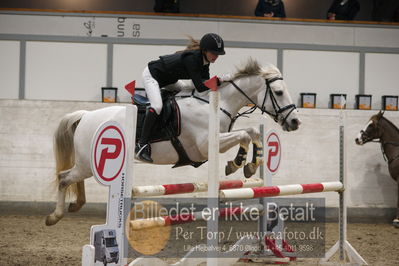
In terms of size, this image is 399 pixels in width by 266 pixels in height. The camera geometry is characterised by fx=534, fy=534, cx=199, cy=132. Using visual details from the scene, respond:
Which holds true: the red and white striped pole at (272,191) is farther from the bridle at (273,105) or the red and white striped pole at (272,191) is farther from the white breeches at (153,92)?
the white breeches at (153,92)

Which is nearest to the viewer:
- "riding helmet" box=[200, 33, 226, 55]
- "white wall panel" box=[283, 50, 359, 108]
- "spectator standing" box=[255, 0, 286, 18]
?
"riding helmet" box=[200, 33, 226, 55]

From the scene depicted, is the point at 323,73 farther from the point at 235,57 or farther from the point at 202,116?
the point at 202,116

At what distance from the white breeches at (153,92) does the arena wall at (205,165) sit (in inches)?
115

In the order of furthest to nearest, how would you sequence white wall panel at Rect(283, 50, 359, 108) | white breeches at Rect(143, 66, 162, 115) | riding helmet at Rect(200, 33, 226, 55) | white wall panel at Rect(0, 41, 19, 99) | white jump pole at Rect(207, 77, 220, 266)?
white wall panel at Rect(283, 50, 359, 108), white wall panel at Rect(0, 41, 19, 99), white breeches at Rect(143, 66, 162, 115), riding helmet at Rect(200, 33, 226, 55), white jump pole at Rect(207, 77, 220, 266)

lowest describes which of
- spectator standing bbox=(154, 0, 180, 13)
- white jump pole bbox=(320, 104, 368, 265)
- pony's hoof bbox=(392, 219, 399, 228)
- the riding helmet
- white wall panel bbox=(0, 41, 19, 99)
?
pony's hoof bbox=(392, 219, 399, 228)

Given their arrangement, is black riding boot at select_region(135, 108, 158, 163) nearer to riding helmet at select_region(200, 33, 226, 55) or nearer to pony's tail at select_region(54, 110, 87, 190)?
riding helmet at select_region(200, 33, 226, 55)

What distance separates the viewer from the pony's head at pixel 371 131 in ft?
22.4

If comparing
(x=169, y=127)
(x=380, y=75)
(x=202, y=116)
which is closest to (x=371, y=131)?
(x=380, y=75)

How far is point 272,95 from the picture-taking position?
3.95 metres

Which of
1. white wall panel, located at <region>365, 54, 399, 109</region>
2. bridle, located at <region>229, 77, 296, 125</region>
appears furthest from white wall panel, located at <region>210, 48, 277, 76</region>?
bridle, located at <region>229, 77, 296, 125</region>

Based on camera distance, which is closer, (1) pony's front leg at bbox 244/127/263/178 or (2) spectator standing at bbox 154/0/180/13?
(1) pony's front leg at bbox 244/127/263/178

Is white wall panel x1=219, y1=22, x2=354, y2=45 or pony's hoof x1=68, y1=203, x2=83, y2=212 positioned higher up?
white wall panel x1=219, y1=22, x2=354, y2=45

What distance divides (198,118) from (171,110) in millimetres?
210

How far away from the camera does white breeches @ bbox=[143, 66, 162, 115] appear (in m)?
3.82
